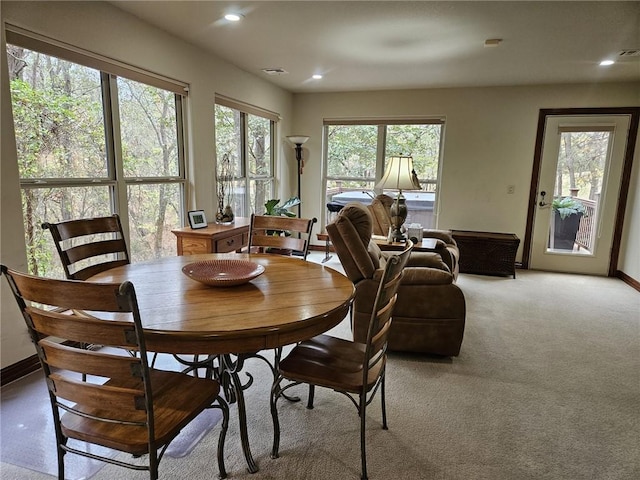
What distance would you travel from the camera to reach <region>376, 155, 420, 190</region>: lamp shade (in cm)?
336

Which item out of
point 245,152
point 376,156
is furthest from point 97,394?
point 376,156

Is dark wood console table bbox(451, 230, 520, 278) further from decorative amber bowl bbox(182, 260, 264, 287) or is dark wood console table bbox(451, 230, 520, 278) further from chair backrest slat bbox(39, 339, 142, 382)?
chair backrest slat bbox(39, 339, 142, 382)

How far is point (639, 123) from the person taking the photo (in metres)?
Answer: 4.70

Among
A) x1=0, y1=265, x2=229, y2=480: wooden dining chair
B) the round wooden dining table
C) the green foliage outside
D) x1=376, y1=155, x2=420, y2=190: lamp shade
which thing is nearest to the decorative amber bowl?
the round wooden dining table

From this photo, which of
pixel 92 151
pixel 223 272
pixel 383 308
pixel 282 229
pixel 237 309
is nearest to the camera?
pixel 237 309

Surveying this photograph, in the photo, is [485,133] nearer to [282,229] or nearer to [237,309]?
[282,229]

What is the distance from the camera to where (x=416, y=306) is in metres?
2.59

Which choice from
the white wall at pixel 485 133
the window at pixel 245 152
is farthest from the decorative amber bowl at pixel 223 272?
the white wall at pixel 485 133

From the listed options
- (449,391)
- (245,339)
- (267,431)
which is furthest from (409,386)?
(245,339)

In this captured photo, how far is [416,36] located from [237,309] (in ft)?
9.25

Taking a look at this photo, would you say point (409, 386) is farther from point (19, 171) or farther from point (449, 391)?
point (19, 171)

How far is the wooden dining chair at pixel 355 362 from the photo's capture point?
58.2 inches

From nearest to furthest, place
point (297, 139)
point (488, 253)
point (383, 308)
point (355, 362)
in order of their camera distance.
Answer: point (383, 308)
point (355, 362)
point (488, 253)
point (297, 139)

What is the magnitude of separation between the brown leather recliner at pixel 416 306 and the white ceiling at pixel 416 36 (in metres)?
1.47
